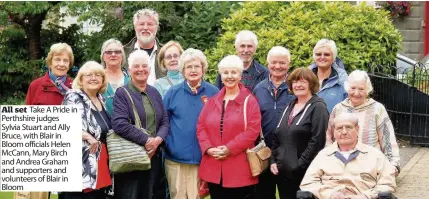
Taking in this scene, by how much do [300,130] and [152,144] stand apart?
1394mm

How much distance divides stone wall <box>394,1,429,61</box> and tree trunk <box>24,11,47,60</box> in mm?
8451

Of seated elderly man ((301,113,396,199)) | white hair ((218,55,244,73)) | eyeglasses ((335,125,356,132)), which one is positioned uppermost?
white hair ((218,55,244,73))

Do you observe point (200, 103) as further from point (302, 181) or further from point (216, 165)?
point (302, 181)

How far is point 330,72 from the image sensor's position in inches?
320

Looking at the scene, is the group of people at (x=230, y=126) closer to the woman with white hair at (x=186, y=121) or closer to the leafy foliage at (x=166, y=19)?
the woman with white hair at (x=186, y=121)

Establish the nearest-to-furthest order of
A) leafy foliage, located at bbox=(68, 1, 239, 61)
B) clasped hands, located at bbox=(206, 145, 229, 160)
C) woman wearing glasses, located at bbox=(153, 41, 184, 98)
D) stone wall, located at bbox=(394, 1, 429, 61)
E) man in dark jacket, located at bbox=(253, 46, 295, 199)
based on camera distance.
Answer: clasped hands, located at bbox=(206, 145, 229, 160), man in dark jacket, located at bbox=(253, 46, 295, 199), woman wearing glasses, located at bbox=(153, 41, 184, 98), leafy foliage, located at bbox=(68, 1, 239, 61), stone wall, located at bbox=(394, 1, 429, 61)

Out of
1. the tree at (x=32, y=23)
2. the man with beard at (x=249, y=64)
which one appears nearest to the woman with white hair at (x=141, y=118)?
the man with beard at (x=249, y=64)

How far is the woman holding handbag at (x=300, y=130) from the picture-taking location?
7.42 meters

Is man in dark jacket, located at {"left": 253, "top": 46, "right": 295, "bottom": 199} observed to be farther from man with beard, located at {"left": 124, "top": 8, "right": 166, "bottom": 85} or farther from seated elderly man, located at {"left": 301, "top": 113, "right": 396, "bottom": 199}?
man with beard, located at {"left": 124, "top": 8, "right": 166, "bottom": 85}

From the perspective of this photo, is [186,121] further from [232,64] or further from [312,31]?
[312,31]

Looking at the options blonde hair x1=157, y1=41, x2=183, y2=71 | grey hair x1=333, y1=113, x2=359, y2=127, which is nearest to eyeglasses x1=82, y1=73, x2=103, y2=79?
blonde hair x1=157, y1=41, x2=183, y2=71

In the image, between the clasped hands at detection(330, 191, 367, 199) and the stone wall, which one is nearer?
the clasped hands at detection(330, 191, 367, 199)

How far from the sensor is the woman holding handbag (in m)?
7.42

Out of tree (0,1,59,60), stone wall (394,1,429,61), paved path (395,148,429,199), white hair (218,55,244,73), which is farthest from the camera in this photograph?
stone wall (394,1,429,61)
